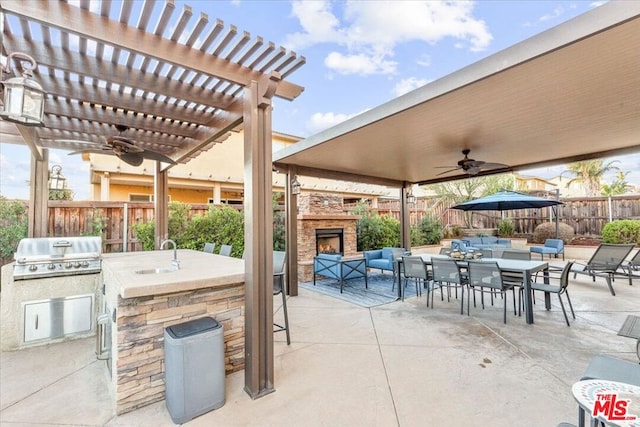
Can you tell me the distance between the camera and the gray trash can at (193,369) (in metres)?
2.15

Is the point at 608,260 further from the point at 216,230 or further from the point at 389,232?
the point at 216,230

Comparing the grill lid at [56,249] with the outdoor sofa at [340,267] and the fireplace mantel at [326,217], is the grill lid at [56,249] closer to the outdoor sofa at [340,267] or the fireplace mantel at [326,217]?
the outdoor sofa at [340,267]

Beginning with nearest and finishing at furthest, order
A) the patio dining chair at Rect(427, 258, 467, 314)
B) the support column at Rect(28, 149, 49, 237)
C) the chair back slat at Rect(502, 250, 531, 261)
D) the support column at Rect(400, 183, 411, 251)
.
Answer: the support column at Rect(28, 149, 49, 237), the patio dining chair at Rect(427, 258, 467, 314), the chair back slat at Rect(502, 250, 531, 261), the support column at Rect(400, 183, 411, 251)

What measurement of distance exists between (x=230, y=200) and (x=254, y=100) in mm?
9282

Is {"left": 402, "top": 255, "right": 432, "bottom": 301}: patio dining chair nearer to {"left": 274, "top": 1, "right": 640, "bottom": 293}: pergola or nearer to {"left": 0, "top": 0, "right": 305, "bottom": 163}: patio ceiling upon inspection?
{"left": 274, "top": 1, "right": 640, "bottom": 293}: pergola

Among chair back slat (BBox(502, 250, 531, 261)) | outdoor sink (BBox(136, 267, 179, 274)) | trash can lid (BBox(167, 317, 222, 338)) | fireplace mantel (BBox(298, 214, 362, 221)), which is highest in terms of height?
fireplace mantel (BBox(298, 214, 362, 221))

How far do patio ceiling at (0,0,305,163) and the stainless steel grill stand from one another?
1.43 meters

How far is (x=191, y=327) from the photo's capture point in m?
2.32

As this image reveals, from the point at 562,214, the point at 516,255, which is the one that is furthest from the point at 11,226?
the point at 562,214

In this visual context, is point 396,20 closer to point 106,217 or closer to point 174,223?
point 174,223

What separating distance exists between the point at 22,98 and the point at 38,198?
370 cm

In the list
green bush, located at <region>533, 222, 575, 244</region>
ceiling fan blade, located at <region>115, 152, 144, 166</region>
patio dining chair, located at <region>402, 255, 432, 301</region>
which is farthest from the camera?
green bush, located at <region>533, 222, 575, 244</region>

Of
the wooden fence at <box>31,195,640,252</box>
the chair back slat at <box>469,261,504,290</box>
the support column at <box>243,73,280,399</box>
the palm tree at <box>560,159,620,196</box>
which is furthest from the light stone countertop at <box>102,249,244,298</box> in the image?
the palm tree at <box>560,159,620,196</box>

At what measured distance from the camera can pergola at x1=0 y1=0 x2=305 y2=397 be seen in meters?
2.01
